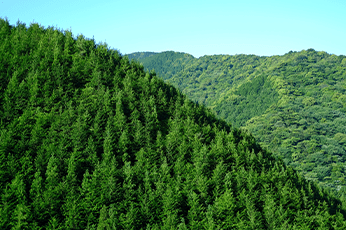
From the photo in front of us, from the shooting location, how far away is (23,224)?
4994cm

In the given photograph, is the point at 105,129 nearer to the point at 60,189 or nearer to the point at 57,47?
the point at 60,189

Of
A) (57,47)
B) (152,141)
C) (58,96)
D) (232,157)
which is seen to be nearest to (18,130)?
(58,96)

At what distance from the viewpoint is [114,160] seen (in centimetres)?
6600

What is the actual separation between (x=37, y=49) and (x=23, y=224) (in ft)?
194

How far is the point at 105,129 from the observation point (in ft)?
252

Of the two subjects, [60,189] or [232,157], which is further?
[232,157]

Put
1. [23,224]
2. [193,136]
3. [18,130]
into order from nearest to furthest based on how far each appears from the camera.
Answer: [23,224] < [18,130] < [193,136]

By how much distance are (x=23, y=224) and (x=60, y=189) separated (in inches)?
358

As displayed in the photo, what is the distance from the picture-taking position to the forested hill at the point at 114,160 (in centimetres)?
5734

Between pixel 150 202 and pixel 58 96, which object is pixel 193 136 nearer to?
pixel 150 202

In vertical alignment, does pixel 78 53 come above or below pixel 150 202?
above

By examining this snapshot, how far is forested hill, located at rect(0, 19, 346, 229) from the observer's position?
57.3 metres

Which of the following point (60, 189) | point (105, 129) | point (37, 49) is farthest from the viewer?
point (37, 49)

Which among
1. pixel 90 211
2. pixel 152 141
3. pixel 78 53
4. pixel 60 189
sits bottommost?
pixel 90 211
